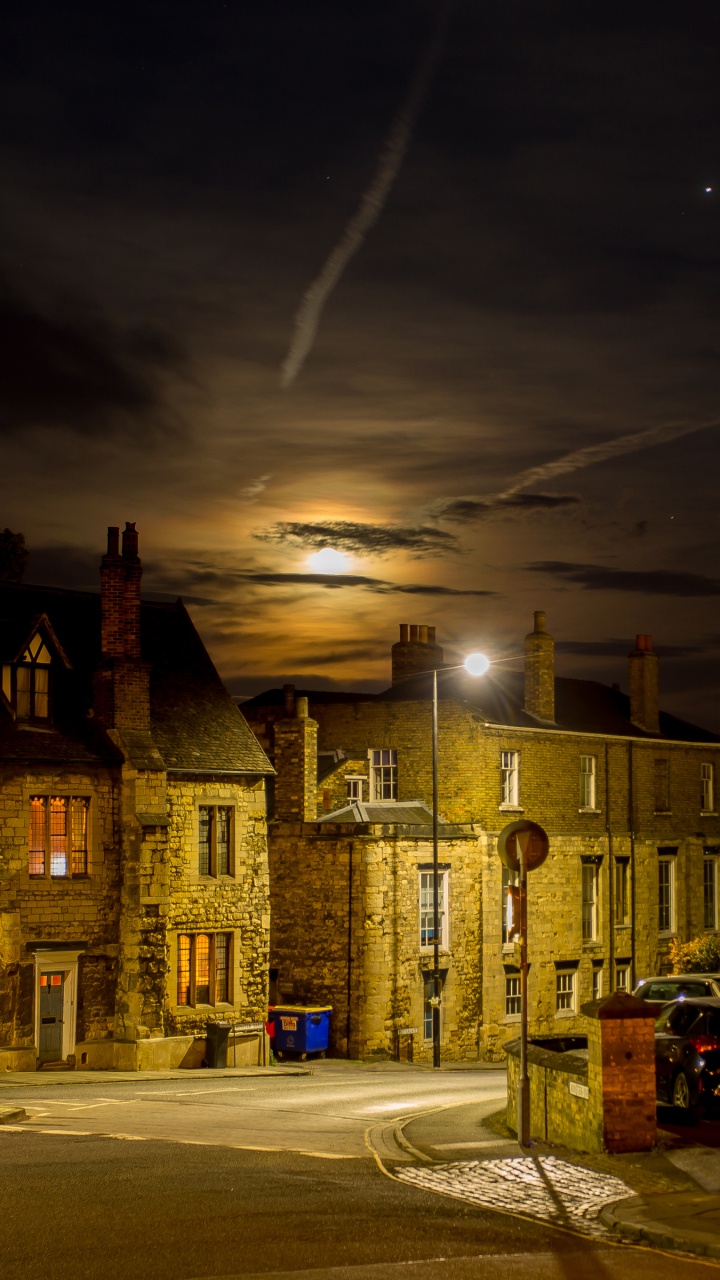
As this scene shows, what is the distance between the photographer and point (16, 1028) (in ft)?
98.4

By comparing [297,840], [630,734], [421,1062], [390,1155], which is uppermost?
[630,734]

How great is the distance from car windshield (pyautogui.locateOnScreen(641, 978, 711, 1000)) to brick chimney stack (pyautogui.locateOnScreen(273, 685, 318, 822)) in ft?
56.5

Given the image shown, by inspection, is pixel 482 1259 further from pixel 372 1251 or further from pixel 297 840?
pixel 297 840

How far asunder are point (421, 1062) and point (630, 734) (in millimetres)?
15535

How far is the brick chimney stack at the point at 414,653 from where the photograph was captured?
47469 mm

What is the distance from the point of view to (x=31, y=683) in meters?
32.6

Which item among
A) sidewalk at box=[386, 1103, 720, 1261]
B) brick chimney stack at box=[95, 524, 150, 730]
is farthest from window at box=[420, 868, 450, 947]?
sidewalk at box=[386, 1103, 720, 1261]

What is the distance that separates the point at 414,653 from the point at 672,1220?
35.3 metres

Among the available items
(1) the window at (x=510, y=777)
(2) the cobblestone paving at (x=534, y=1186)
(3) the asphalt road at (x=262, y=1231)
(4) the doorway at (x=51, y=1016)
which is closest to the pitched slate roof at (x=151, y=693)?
(4) the doorway at (x=51, y=1016)

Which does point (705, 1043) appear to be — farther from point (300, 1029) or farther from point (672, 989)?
point (300, 1029)

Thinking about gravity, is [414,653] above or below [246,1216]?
above

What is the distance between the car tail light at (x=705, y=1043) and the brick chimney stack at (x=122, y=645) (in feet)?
58.4

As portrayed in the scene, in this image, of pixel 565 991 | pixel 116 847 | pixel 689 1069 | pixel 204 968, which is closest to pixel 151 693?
pixel 116 847

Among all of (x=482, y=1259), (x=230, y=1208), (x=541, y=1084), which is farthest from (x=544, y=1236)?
(x=541, y=1084)
